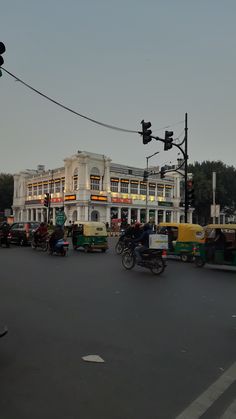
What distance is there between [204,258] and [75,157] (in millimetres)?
58590

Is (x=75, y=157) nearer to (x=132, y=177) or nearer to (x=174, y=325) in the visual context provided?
(x=132, y=177)

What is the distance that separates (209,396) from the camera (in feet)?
13.3

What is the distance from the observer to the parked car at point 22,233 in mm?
27844

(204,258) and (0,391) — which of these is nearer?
(0,391)

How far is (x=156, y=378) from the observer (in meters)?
4.48

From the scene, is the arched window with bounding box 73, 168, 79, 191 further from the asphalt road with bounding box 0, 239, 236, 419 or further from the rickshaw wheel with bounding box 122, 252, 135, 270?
the asphalt road with bounding box 0, 239, 236, 419

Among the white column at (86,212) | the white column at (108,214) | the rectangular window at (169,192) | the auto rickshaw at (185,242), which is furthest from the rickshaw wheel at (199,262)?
the rectangular window at (169,192)

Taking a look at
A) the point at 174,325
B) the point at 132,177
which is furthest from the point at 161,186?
the point at 174,325

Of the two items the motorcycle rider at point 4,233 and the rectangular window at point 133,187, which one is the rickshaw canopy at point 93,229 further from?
the rectangular window at point 133,187

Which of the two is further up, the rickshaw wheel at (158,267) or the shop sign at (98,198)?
the shop sign at (98,198)

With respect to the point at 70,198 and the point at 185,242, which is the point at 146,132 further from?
the point at 70,198

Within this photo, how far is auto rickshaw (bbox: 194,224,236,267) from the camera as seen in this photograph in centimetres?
1513

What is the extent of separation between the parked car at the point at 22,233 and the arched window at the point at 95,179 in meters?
43.6

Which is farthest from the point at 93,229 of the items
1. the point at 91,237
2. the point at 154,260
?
the point at 154,260
